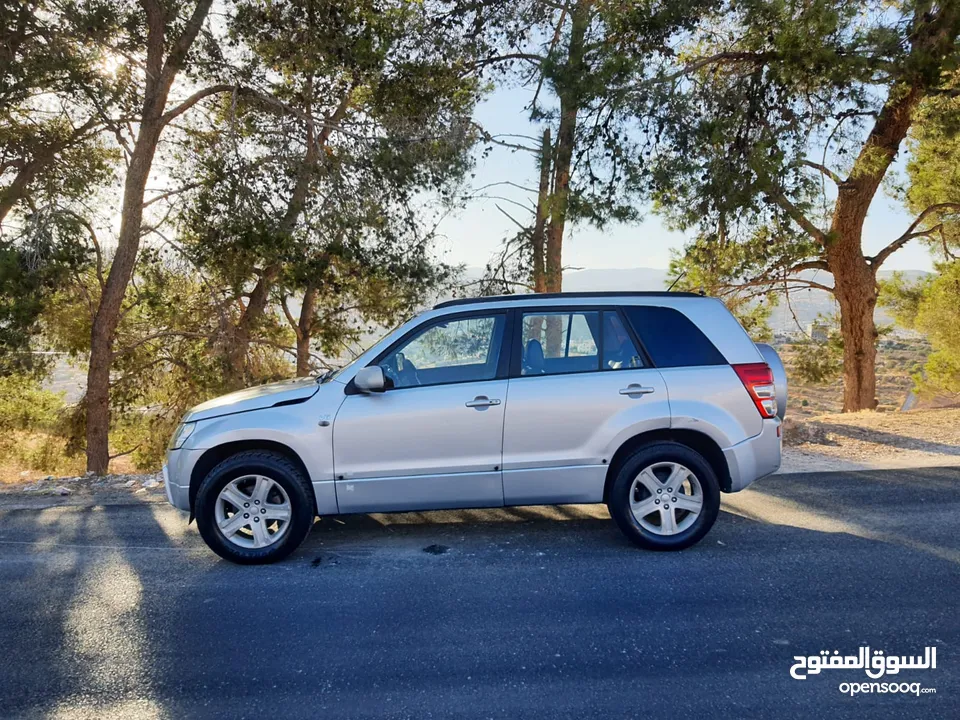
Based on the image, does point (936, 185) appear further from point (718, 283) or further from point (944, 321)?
point (718, 283)

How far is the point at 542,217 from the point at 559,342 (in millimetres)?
9248

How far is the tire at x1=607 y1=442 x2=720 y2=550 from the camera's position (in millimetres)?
5746

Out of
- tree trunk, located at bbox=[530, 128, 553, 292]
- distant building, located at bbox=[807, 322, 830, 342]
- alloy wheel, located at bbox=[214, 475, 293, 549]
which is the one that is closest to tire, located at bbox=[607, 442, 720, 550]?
alloy wheel, located at bbox=[214, 475, 293, 549]

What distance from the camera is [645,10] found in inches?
517

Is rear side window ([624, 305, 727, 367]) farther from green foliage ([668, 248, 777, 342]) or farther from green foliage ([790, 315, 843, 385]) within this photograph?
green foliage ([790, 315, 843, 385])

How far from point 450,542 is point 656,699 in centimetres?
271

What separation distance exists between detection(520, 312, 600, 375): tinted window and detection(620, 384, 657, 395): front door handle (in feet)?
0.90

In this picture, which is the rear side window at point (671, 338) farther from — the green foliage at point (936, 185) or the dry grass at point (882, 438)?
the green foliage at point (936, 185)

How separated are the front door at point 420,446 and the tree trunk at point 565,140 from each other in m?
8.38

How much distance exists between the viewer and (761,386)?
586 cm

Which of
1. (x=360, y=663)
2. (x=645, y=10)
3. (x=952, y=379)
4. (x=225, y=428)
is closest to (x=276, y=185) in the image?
(x=645, y=10)

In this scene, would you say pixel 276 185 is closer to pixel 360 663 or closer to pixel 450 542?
pixel 450 542

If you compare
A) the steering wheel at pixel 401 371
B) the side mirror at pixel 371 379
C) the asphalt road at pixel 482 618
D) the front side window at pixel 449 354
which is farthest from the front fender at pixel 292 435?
the asphalt road at pixel 482 618

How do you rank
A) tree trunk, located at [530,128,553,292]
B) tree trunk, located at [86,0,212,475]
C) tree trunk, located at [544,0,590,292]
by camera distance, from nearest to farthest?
tree trunk, located at [544,0,590,292]
tree trunk, located at [530,128,553,292]
tree trunk, located at [86,0,212,475]
